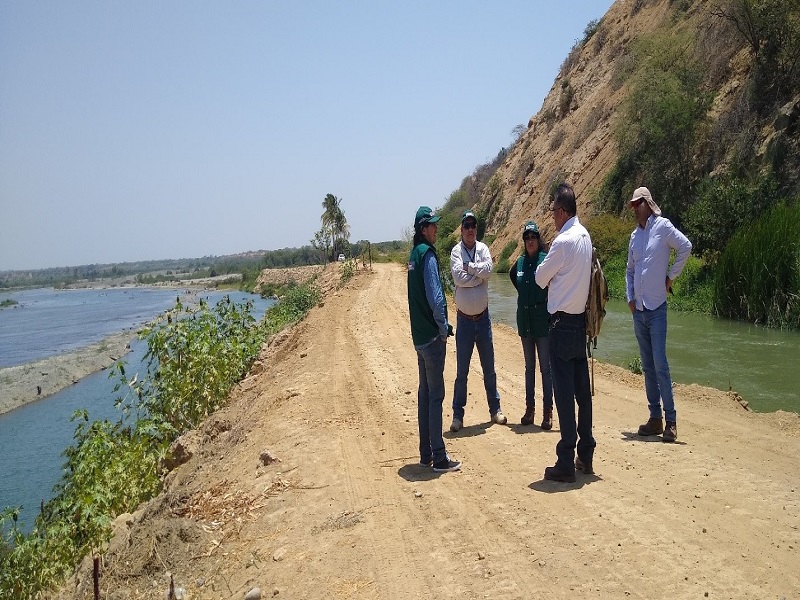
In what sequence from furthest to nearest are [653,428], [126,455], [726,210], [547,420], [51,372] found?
[51,372], [726,210], [126,455], [547,420], [653,428]

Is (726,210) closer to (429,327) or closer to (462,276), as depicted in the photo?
(462,276)

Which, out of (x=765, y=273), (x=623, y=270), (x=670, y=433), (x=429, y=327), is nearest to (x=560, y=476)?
(x=429, y=327)

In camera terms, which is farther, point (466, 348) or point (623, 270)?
point (623, 270)

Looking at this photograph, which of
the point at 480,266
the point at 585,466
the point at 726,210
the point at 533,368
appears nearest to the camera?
the point at 585,466

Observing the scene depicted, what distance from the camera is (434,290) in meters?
5.42

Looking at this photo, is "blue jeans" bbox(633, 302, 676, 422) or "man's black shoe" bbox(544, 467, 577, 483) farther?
"blue jeans" bbox(633, 302, 676, 422)

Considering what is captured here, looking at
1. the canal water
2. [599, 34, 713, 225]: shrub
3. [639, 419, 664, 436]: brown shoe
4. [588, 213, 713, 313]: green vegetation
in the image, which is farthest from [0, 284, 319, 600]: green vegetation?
[599, 34, 713, 225]: shrub

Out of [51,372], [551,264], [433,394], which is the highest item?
[551,264]

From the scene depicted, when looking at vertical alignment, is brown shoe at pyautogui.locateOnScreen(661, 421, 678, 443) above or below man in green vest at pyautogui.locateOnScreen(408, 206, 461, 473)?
below

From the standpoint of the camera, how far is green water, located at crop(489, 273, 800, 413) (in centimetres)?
1014

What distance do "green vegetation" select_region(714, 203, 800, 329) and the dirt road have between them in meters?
9.10

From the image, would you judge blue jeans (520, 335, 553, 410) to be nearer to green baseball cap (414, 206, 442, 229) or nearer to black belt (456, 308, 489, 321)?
black belt (456, 308, 489, 321)

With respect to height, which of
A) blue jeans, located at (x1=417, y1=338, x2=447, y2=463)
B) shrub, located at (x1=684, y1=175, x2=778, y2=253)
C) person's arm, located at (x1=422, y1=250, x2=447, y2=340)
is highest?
shrub, located at (x1=684, y1=175, x2=778, y2=253)

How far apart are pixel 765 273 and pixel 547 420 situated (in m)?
12.1
